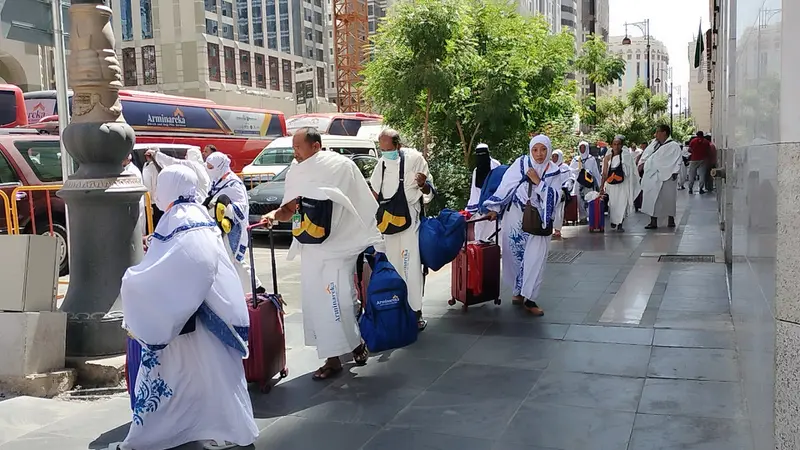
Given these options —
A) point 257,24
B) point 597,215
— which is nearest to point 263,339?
point 597,215

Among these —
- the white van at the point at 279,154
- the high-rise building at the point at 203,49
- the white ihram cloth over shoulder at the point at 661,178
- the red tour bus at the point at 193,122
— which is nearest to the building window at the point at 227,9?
the high-rise building at the point at 203,49

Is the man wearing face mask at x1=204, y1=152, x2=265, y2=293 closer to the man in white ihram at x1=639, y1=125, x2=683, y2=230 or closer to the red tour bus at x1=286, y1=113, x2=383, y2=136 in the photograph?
the man in white ihram at x1=639, y1=125, x2=683, y2=230

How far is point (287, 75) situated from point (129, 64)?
44.9ft

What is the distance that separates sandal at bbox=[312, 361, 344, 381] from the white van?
12129mm

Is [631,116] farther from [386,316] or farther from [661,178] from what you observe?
[386,316]

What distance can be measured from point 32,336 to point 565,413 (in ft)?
12.4

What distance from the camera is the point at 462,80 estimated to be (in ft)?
47.8

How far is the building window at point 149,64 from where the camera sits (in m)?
51.6

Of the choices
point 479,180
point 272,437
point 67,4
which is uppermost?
point 67,4

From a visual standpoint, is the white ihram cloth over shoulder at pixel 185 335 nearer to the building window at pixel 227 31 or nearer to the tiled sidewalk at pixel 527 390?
the tiled sidewalk at pixel 527 390

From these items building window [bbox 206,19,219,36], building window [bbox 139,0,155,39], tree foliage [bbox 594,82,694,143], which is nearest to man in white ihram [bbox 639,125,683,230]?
tree foliage [bbox 594,82,694,143]

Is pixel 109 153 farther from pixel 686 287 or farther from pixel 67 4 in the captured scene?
pixel 686 287

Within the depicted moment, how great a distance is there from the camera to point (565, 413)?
4.45 meters

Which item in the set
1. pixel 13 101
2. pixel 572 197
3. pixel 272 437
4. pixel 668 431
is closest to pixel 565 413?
pixel 668 431
